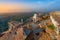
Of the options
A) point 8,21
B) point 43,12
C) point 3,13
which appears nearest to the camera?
point 8,21

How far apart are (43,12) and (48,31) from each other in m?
0.76

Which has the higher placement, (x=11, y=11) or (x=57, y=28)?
(x=11, y=11)

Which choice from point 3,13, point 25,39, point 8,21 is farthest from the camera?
point 3,13

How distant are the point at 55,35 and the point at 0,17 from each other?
92 centimetres

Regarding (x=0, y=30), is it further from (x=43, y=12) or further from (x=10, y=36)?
(x=43, y=12)

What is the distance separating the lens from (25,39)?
1114 millimetres

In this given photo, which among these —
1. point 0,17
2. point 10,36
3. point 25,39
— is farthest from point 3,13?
point 25,39

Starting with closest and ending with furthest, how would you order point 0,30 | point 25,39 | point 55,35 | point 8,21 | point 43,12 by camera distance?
1. point 25,39
2. point 55,35
3. point 0,30
4. point 8,21
5. point 43,12

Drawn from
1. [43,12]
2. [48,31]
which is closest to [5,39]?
[48,31]

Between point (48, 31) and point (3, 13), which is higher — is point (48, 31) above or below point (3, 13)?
below

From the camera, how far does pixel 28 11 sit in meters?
1.96

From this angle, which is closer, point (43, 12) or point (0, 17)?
point (0, 17)

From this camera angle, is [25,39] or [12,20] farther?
[12,20]

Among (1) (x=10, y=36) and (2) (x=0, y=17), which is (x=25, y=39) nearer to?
(1) (x=10, y=36)
